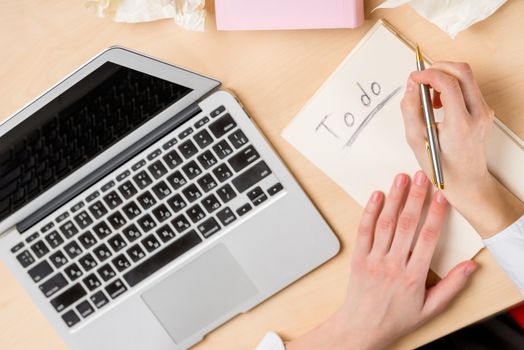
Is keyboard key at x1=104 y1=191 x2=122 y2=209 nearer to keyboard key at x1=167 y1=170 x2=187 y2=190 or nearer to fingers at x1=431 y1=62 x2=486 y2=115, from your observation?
keyboard key at x1=167 y1=170 x2=187 y2=190

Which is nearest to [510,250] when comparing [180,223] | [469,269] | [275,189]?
[469,269]

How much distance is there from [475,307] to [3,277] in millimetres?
564

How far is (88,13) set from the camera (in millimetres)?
834

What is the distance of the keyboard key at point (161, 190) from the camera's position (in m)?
0.82

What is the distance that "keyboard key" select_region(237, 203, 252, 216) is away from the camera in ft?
2.66

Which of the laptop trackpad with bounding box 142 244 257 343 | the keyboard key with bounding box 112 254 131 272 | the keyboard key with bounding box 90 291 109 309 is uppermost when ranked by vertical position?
the keyboard key with bounding box 112 254 131 272

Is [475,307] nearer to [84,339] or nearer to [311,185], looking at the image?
[311,185]

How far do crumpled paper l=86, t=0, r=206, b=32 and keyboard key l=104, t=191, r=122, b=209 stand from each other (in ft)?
0.66

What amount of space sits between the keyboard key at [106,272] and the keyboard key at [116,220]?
49mm

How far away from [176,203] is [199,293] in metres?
0.11

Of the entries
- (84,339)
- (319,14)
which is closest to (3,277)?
(84,339)

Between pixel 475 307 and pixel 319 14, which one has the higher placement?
pixel 319 14

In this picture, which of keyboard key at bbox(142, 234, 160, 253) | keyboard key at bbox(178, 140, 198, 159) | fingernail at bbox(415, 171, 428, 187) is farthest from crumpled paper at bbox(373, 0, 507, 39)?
keyboard key at bbox(142, 234, 160, 253)

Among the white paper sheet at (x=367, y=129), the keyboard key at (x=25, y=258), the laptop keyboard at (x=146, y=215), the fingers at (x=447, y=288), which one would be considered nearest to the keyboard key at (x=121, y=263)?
the laptop keyboard at (x=146, y=215)
